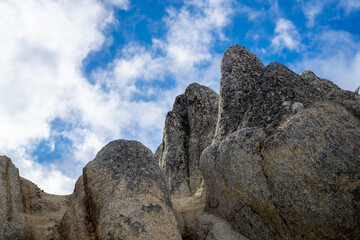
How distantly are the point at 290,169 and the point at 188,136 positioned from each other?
13580 mm

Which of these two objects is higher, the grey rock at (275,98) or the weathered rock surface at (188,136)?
the weathered rock surface at (188,136)

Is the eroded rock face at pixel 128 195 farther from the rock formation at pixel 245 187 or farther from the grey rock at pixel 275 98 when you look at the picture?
the grey rock at pixel 275 98

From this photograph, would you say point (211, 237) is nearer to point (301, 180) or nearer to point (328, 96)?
point (301, 180)

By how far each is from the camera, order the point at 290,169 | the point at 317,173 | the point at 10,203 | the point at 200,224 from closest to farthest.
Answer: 1. the point at 317,173
2. the point at 290,169
3. the point at 10,203
4. the point at 200,224

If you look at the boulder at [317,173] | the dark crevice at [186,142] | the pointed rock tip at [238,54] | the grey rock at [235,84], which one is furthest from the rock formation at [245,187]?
the dark crevice at [186,142]

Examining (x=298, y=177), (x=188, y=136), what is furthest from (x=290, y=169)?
(x=188, y=136)

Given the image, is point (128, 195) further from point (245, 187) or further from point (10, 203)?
point (10, 203)

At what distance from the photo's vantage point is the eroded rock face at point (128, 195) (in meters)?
8.54

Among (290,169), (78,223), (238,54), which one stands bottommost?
(290,169)

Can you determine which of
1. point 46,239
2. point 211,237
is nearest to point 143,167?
point 211,237

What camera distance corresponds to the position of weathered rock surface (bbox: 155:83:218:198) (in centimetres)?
1942

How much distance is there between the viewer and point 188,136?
21.4 meters

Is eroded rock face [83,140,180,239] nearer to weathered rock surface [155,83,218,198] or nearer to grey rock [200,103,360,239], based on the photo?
grey rock [200,103,360,239]

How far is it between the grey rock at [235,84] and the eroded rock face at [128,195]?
13.2 feet
